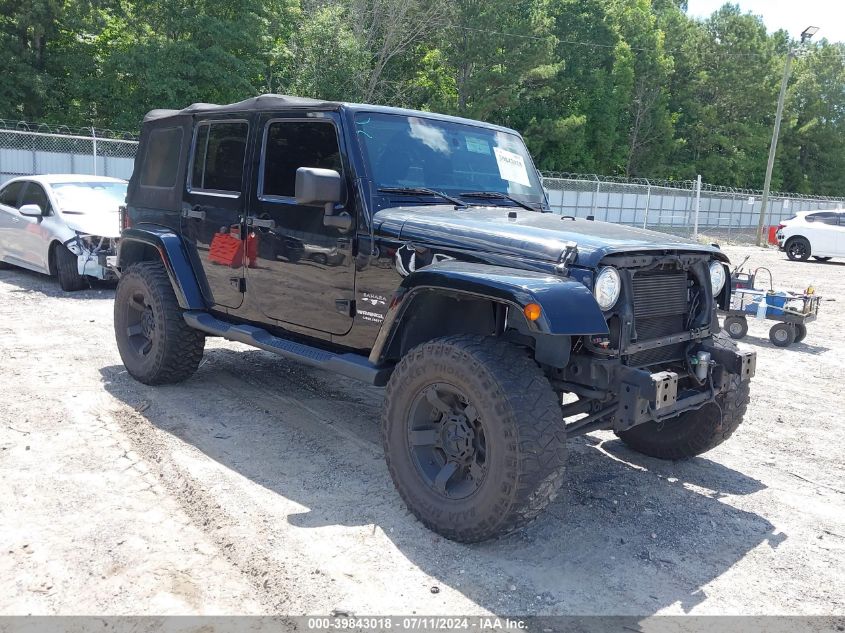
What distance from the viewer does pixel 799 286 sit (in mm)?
15945

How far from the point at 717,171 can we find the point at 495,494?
6068 centimetres

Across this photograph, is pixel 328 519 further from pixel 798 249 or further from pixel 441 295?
pixel 798 249

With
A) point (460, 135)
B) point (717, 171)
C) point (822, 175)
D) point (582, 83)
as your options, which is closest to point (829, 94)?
point (822, 175)

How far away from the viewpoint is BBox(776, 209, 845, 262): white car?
22.5 m

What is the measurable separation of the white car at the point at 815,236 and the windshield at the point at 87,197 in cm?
1981

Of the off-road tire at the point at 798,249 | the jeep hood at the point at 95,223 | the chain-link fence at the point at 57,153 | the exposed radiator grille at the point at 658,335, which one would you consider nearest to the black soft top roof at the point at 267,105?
the exposed radiator grille at the point at 658,335

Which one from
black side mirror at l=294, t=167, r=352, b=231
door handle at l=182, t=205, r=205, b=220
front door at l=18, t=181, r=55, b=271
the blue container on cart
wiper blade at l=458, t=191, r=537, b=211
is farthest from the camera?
front door at l=18, t=181, r=55, b=271

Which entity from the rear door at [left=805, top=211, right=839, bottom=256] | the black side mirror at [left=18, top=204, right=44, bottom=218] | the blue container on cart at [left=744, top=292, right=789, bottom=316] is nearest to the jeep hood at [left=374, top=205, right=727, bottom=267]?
the blue container on cart at [left=744, top=292, right=789, bottom=316]

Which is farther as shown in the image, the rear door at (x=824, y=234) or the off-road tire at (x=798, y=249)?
the off-road tire at (x=798, y=249)

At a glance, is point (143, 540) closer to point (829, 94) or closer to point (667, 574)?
point (667, 574)

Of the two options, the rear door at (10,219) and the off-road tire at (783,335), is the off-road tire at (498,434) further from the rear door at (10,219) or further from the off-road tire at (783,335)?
the rear door at (10,219)

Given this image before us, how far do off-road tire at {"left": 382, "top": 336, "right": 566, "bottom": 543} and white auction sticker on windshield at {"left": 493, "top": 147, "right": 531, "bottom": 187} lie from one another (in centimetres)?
188

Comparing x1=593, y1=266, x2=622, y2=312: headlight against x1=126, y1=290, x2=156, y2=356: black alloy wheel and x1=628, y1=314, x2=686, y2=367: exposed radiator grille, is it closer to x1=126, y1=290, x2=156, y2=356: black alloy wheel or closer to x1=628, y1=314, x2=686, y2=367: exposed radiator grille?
x1=628, y1=314, x2=686, y2=367: exposed radiator grille

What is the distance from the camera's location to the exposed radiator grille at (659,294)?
3850 mm
